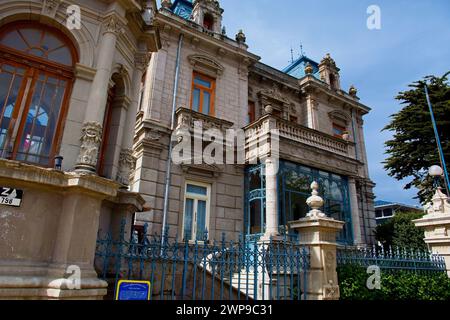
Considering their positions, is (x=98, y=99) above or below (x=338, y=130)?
below

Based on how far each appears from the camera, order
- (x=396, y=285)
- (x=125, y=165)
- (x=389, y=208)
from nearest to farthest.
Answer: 1. (x=125, y=165)
2. (x=396, y=285)
3. (x=389, y=208)

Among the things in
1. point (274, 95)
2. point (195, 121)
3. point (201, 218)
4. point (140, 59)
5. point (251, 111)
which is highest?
point (274, 95)

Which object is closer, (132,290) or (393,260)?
(132,290)

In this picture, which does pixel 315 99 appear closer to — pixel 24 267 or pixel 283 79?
pixel 283 79

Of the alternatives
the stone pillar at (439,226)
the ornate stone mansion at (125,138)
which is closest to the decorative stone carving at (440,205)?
the stone pillar at (439,226)

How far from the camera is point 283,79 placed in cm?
1708

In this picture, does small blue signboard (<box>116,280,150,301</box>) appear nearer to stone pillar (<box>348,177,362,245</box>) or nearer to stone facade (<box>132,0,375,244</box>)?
stone facade (<box>132,0,375,244</box>)

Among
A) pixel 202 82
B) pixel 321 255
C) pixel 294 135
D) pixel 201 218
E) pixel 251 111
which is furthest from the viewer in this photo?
pixel 251 111

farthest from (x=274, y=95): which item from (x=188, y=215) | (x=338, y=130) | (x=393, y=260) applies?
(x=393, y=260)

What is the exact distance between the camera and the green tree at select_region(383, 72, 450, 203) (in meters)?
17.2

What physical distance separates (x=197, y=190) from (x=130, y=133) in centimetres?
584

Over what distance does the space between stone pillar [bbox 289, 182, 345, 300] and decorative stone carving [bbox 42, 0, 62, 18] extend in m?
6.15

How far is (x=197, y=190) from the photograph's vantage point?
1230cm

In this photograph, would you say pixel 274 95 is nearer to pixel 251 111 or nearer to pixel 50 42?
pixel 251 111
